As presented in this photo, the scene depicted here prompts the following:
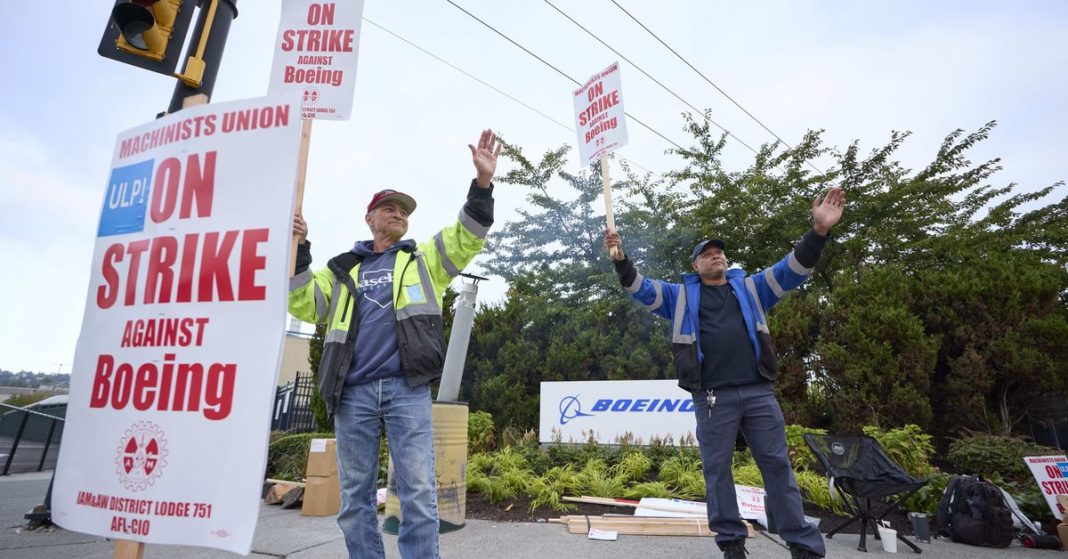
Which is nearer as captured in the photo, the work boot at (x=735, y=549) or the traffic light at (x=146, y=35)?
the traffic light at (x=146, y=35)

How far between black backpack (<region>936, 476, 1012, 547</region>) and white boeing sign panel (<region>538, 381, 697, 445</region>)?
3.22m

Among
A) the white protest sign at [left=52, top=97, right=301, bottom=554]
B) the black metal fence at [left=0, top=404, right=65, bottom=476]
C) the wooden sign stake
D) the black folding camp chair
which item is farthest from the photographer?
the black metal fence at [left=0, top=404, right=65, bottom=476]

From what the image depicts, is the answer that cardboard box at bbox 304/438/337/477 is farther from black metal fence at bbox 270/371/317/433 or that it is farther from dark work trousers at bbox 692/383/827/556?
black metal fence at bbox 270/371/317/433

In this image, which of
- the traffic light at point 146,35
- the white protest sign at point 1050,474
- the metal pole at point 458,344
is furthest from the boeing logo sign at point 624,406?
the traffic light at point 146,35

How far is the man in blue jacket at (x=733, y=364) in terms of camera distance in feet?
10.5

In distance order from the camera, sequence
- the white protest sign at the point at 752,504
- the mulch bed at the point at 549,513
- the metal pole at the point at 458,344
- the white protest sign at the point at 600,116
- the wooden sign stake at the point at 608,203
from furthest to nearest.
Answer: the metal pole at the point at 458,344, the mulch bed at the point at 549,513, the white protest sign at the point at 752,504, the white protest sign at the point at 600,116, the wooden sign stake at the point at 608,203

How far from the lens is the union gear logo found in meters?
1.67

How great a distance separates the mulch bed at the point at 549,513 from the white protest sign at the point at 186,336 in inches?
150

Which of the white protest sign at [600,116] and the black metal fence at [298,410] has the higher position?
the white protest sign at [600,116]

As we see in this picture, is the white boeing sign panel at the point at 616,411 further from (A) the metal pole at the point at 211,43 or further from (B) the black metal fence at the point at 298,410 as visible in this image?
(A) the metal pole at the point at 211,43

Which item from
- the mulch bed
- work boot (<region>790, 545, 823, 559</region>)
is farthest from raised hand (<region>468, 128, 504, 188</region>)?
the mulch bed

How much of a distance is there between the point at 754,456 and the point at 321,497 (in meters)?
4.11

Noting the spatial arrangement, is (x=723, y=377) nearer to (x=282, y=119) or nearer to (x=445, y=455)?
(x=445, y=455)

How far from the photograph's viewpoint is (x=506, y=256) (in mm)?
16703
